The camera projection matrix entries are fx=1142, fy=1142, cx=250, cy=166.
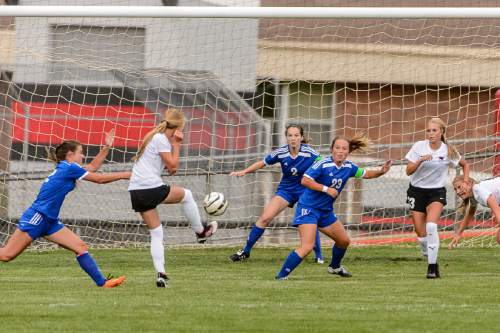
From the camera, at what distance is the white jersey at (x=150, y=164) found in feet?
36.8

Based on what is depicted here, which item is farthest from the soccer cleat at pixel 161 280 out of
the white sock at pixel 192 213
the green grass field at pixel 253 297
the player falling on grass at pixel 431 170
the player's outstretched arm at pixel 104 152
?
the player falling on grass at pixel 431 170

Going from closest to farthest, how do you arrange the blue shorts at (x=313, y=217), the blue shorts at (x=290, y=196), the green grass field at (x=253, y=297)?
the green grass field at (x=253, y=297) → the blue shorts at (x=313, y=217) → the blue shorts at (x=290, y=196)

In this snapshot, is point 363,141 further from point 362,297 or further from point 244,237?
point 244,237

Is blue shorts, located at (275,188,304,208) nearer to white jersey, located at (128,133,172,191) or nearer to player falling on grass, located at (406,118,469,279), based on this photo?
player falling on grass, located at (406,118,469,279)

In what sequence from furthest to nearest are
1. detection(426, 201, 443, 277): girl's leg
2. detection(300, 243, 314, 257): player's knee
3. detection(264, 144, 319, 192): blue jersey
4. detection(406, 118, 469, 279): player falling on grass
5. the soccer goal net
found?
the soccer goal net
detection(264, 144, 319, 192): blue jersey
detection(406, 118, 469, 279): player falling on grass
detection(426, 201, 443, 277): girl's leg
detection(300, 243, 314, 257): player's knee

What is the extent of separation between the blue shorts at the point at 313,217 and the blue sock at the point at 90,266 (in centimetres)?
224

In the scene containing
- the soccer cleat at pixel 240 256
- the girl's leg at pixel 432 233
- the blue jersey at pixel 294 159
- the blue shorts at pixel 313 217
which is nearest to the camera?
the blue shorts at pixel 313 217

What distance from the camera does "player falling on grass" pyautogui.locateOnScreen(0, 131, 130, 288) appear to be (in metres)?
11.0

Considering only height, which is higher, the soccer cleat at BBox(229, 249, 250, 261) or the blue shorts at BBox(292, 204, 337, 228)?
the blue shorts at BBox(292, 204, 337, 228)

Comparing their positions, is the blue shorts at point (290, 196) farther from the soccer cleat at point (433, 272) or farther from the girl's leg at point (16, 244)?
the girl's leg at point (16, 244)

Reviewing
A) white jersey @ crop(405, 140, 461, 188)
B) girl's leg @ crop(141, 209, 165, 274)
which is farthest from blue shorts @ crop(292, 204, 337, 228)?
girl's leg @ crop(141, 209, 165, 274)

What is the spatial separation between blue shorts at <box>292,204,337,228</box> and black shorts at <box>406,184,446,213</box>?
154 centimetres

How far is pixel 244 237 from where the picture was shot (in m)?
17.9

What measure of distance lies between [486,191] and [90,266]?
15.4ft
